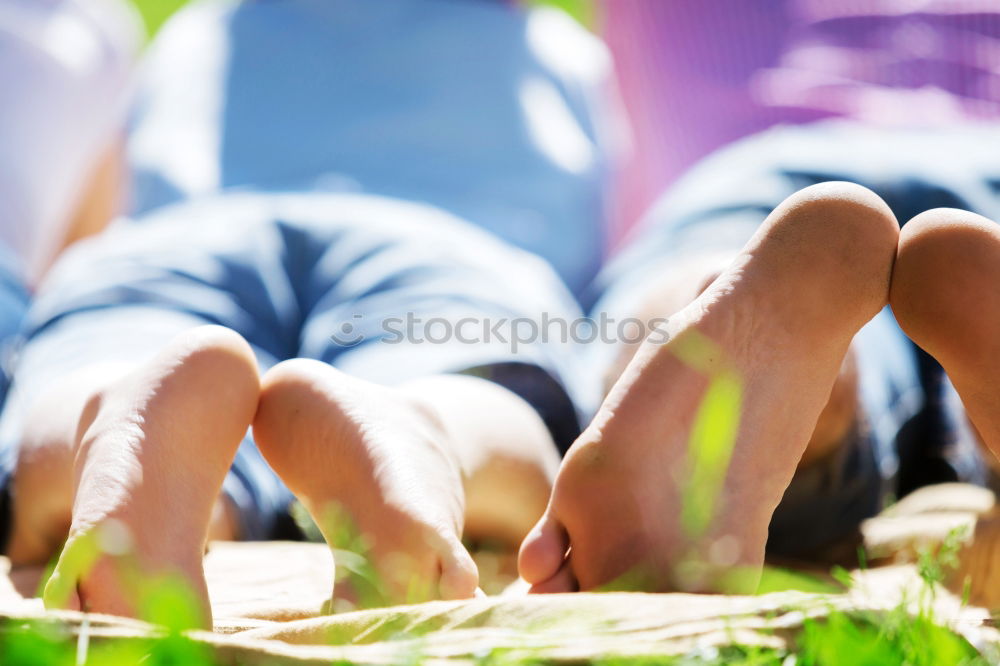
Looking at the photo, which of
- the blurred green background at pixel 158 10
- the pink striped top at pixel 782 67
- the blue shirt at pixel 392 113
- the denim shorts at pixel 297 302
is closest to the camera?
the denim shorts at pixel 297 302

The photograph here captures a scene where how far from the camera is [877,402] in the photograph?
106 cm

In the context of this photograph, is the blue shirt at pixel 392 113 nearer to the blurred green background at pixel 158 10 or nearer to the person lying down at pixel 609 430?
the person lying down at pixel 609 430

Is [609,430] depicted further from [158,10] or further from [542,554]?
[158,10]

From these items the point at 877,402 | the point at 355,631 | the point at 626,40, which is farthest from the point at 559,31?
the point at 355,631

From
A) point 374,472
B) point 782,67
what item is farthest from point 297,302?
point 782,67

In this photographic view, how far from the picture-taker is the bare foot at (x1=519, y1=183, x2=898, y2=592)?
65 cm

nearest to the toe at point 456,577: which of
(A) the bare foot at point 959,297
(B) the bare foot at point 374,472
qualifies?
(B) the bare foot at point 374,472

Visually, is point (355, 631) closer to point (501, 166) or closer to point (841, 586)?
point (841, 586)

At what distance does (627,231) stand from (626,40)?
0.45 metres

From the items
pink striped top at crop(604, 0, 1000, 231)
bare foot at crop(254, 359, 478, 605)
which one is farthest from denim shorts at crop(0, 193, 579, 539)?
pink striped top at crop(604, 0, 1000, 231)

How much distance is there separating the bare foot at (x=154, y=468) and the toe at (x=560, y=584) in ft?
0.63

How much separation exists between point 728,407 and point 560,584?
147 millimetres

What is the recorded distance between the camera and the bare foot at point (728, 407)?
646 millimetres

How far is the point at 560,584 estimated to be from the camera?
0.66 meters
